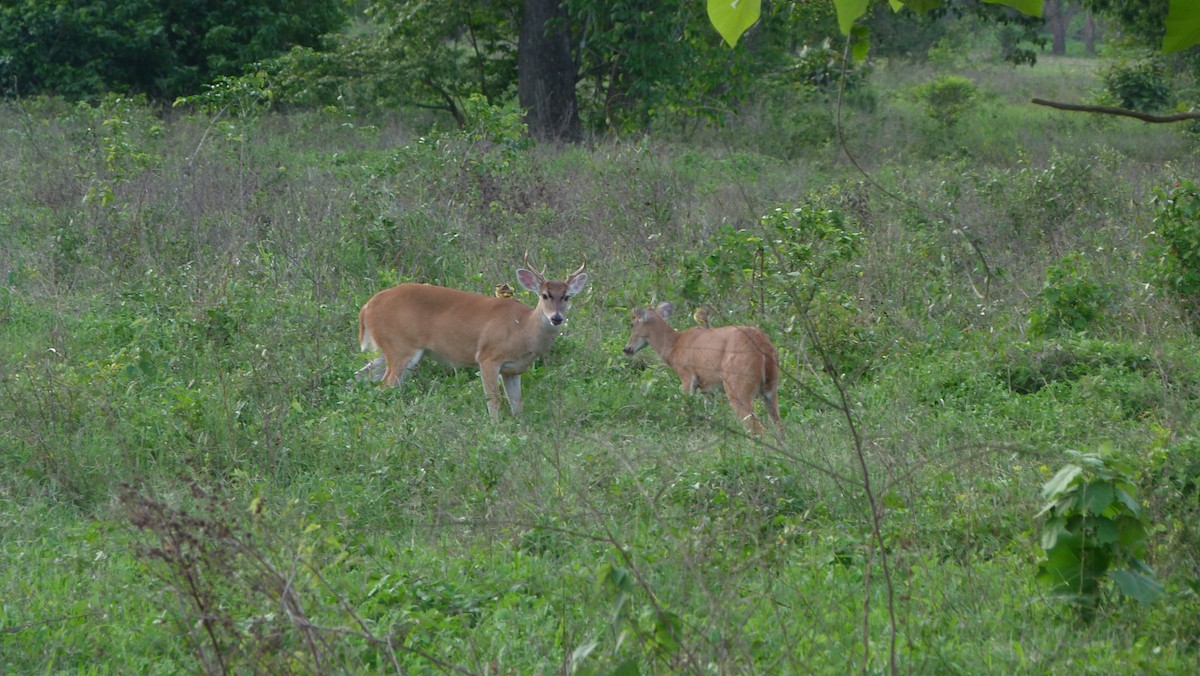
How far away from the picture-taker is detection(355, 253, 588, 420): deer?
9055 millimetres

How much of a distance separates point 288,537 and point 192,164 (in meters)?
9.83

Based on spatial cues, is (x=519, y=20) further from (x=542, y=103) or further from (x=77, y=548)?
(x=77, y=548)

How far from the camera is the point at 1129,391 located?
25.7 ft

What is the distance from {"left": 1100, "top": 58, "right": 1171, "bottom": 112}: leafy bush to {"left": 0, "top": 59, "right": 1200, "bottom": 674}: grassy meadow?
9337mm

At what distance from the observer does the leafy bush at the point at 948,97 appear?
24281 mm

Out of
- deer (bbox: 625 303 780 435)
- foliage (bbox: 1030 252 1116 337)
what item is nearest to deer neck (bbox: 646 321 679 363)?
deer (bbox: 625 303 780 435)

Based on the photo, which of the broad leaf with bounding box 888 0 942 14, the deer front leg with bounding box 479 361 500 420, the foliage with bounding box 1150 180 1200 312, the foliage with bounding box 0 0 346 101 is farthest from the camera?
the foliage with bounding box 0 0 346 101

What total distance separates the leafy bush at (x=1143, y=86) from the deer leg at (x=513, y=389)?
1940 cm

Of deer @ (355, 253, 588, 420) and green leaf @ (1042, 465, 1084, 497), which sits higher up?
green leaf @ (1042, 465, 1084, 497)

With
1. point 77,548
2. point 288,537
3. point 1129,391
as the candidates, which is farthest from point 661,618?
point 1129,391

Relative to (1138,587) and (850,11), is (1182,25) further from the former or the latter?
(1138,587)

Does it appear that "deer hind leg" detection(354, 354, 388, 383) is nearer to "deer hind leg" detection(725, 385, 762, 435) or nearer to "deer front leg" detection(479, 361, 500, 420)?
"deer front leg" detection(479, 361, 500, 420)

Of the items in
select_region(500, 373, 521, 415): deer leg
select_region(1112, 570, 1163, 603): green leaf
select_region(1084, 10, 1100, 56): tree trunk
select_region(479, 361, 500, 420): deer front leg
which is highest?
select_region(1112, 570, 1163, 603): green leaf

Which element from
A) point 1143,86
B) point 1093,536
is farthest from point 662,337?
point 1143,86
